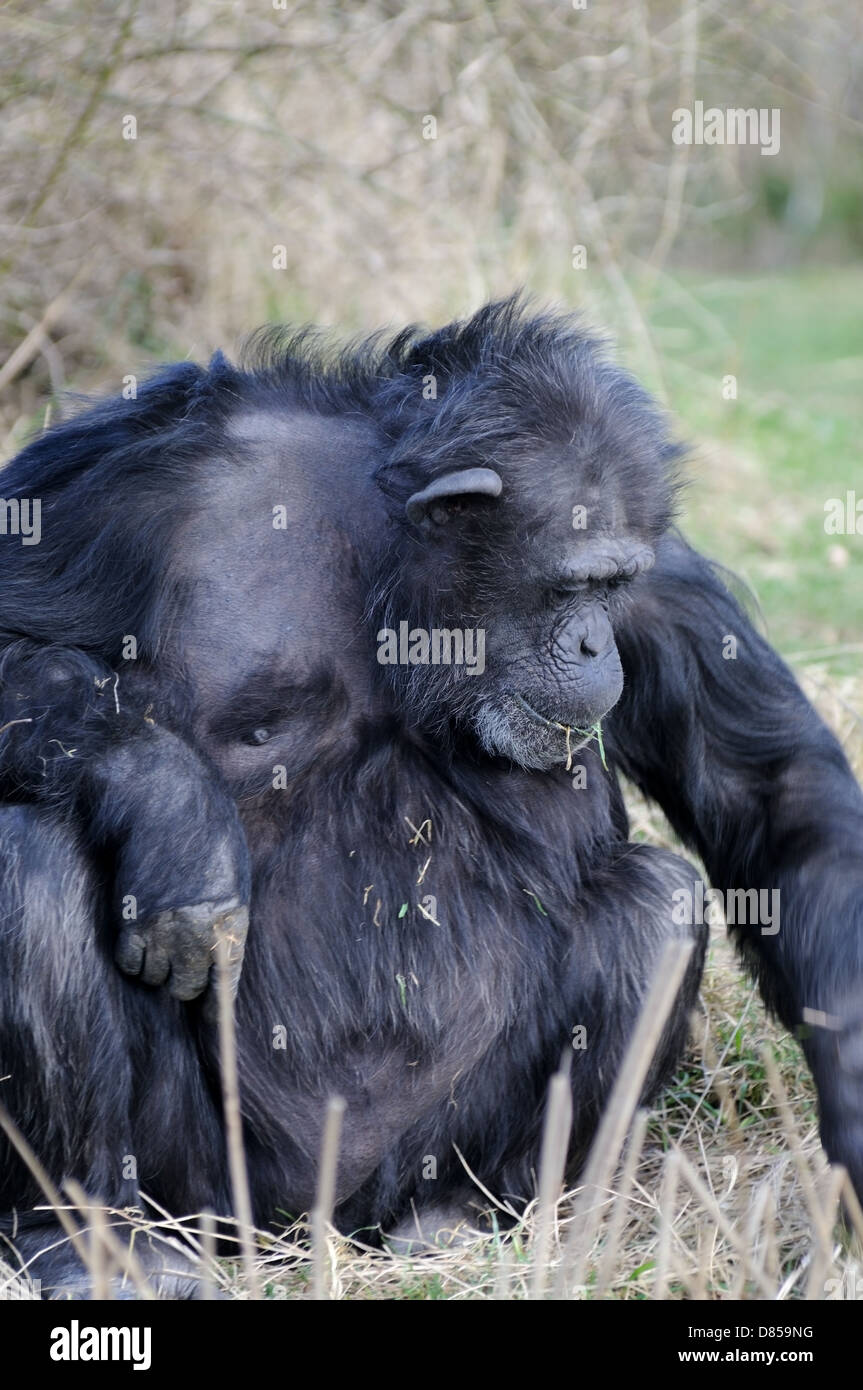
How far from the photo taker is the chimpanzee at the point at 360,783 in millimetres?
3713

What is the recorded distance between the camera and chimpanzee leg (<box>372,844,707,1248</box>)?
4152 millimetres

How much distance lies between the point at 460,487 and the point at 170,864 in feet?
3.58

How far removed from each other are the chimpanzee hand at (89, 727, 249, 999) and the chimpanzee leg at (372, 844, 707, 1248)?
0.81 meters

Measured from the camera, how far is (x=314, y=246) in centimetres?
927

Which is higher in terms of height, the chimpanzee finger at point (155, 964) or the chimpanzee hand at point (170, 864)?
the chimpanzee hand at point (170, 864)

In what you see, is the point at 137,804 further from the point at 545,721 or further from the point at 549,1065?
the point at 549,1065

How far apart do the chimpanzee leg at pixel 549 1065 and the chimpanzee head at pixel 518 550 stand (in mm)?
496

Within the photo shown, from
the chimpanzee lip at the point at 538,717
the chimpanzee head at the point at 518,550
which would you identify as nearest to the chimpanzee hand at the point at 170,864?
the chimpanzee head at the point at 518,550

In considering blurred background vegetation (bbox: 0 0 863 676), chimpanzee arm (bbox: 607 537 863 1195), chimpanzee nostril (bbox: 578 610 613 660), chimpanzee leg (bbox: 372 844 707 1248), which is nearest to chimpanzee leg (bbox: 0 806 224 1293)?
chimpanzee leg (bbox: 372 844 707 1248)

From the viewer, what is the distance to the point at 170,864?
3.64 metres

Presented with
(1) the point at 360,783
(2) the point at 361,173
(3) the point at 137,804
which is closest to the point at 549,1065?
(1) the point at 360,783

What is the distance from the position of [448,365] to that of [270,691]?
0.97m

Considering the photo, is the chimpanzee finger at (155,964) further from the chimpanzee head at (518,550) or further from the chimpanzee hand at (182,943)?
the chimpanzee head at (518,550)
